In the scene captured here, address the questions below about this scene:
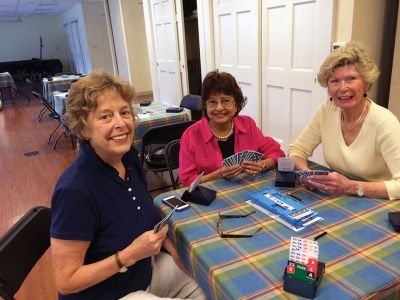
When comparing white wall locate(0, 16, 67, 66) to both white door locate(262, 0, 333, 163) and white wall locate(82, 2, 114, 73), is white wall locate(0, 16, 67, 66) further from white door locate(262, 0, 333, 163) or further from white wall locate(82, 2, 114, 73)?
white door locate(262, 0, 333, 163)

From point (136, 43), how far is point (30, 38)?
907 cm

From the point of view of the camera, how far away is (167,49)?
575 cm

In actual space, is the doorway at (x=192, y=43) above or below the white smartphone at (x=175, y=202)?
above

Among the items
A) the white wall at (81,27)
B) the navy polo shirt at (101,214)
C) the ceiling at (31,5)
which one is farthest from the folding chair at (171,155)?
the white wall at (81,27)

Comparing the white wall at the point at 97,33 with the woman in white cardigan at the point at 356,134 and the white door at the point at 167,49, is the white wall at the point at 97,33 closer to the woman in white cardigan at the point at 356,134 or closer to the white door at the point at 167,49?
the white door at the point at 167,49

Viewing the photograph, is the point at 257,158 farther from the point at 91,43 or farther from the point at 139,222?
the point at 91,43

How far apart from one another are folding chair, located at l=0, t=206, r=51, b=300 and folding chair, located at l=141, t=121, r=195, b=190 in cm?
151

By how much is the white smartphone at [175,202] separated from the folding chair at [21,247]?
492 mm

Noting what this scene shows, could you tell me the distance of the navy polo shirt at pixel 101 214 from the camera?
1.05 meters

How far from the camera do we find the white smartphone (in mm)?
1386

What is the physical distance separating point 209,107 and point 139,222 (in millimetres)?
838

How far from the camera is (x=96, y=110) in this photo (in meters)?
1.20

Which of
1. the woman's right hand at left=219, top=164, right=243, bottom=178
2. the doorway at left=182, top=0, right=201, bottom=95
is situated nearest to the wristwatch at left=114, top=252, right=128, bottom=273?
the woman's right hand at left=219, top=164, right=243, bottom=178

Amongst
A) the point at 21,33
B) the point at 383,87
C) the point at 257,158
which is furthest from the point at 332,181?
the point at 21,33
